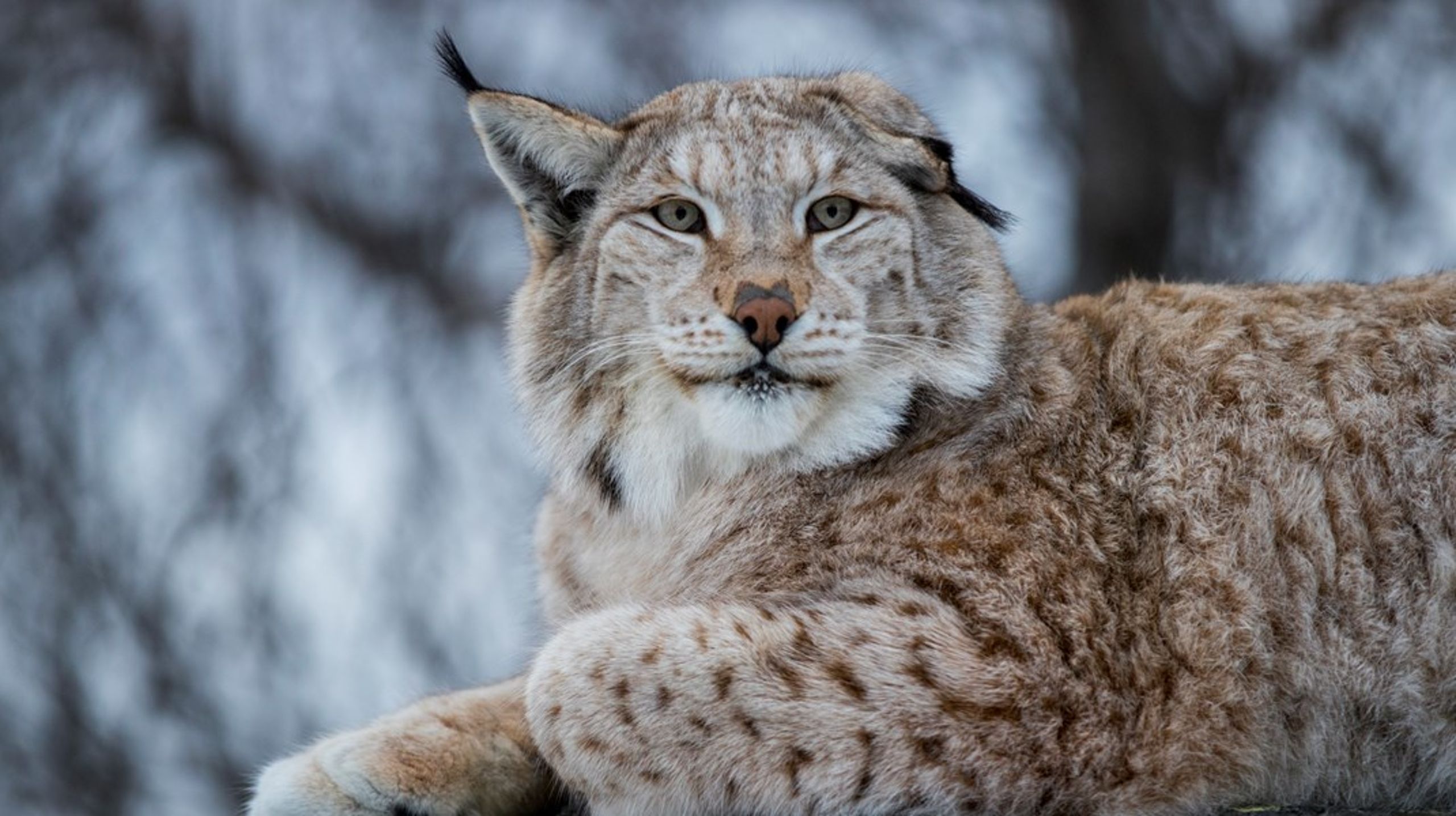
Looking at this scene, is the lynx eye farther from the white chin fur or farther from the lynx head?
the white chin fur

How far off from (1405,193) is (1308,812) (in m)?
5.87

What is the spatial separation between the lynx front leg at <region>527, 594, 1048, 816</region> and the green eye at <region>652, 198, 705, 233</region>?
1.17 meters

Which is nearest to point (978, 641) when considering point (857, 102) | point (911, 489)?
point (911, 489)

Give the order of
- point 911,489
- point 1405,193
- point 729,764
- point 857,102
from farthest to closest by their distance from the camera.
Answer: point 1405,193, point 857,102, point 911,489, point 729,764

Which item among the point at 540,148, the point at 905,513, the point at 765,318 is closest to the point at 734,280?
the point at 765,318

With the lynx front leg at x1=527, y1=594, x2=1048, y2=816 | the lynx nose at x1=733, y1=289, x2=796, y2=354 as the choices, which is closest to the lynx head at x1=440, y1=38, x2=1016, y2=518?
the lynx nose at x1=733, y1=289, x2=796, y2=354

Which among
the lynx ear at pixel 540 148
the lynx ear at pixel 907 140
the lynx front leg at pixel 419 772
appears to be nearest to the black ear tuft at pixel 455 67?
the lynx ear at pixel 540 148

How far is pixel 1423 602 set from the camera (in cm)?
486

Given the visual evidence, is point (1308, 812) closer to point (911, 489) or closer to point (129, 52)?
point (911, 489)

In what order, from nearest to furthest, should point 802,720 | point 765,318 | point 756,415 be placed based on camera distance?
1. point 802,720
2. point 765,318
3. point 756,415

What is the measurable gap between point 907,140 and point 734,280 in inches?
30.1

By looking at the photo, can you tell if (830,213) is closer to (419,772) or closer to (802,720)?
(802,720)

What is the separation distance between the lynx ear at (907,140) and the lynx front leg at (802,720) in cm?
132

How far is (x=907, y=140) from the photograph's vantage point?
17.8 ft
